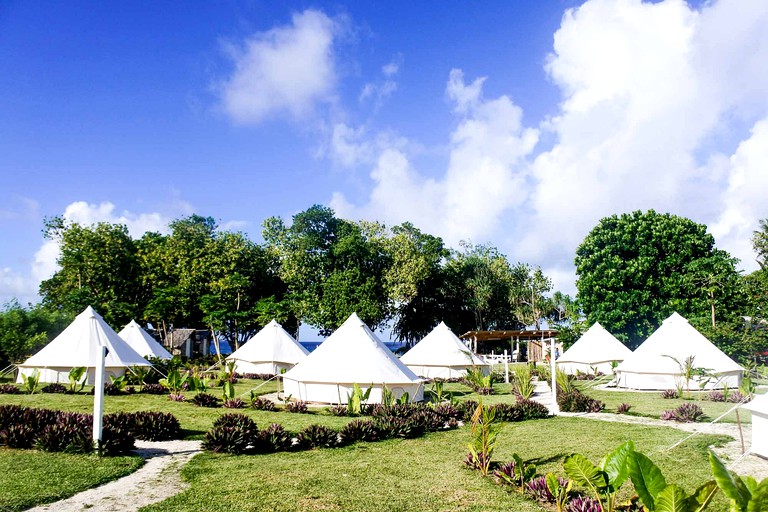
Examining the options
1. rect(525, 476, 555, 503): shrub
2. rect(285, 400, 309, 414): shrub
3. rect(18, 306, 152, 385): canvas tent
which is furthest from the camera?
rect(18, 306, 152, 385): canvas tent

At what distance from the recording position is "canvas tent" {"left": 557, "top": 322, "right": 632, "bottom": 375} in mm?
36250

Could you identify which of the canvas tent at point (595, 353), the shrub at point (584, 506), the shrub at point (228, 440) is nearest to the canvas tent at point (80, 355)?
the shrub at point (228, 440)

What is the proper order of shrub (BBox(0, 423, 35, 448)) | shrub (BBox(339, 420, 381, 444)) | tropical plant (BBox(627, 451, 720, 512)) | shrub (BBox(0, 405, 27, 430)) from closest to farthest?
tropical plant (BBox(627, 451, 720, 512))
shrub (BBox(0, 423, 35, 448))
shrub (BBox(0, 405, 27, 430))
shrub (BBox(339, 420, 381, 444))

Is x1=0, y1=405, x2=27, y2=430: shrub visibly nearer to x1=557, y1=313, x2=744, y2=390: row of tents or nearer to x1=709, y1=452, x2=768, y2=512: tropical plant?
x1=709, y1=452, x2=768, y2=512: tropical plant

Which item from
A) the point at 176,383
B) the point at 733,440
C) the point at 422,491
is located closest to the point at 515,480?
the point at 422,491

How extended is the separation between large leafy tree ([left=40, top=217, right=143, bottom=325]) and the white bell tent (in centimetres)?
930

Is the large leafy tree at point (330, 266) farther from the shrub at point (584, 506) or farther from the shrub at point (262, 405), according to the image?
the shrub at point (584, 506)

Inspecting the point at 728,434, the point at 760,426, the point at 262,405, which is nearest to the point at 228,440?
the point at 262,405

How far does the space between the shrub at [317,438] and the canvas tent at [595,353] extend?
27040 millimetres

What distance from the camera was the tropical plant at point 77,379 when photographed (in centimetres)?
2245

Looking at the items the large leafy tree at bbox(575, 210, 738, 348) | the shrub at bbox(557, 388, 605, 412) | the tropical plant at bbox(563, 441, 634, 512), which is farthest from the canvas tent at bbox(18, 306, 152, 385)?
the large leafy tree at bbox(575, 210, 738, 348)

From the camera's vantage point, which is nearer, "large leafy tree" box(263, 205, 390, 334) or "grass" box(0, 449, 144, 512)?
"grass" box(0, 449, 144, 512)

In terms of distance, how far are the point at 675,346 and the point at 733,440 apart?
48.8 ft

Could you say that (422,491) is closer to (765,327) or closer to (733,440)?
(733,440)
